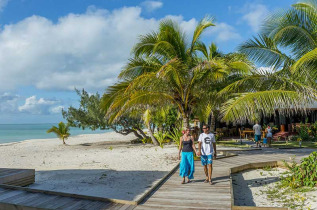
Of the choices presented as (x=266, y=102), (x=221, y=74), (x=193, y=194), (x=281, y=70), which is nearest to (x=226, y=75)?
(x=221, y=74)

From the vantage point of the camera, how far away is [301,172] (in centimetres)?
636

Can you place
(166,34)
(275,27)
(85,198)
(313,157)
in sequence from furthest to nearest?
(166,34) → (275,27) → (313,157) → (85,198)

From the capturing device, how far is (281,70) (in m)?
8.55

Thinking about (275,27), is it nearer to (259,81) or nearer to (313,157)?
(259,81)

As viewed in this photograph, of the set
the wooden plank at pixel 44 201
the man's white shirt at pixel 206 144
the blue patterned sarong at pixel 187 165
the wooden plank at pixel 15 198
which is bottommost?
the wooden plank at pixel 44 201

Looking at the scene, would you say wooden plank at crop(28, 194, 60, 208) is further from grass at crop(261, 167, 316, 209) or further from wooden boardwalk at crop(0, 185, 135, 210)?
grass at crop(261, 167, 316, 209)

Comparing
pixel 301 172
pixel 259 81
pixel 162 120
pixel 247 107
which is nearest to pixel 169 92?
pixel 259 81

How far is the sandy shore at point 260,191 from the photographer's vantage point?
5.37 m

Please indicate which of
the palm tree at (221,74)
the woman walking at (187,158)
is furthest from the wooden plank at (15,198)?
the palm tree at (221,74)

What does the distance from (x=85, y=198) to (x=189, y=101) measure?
20.5ft

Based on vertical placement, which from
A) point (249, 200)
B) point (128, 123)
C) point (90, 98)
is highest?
point (90, 98)

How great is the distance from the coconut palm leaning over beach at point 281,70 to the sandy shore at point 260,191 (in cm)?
171

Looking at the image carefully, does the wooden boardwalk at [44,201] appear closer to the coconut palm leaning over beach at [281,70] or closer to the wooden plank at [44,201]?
the wooden plank at [44,201]

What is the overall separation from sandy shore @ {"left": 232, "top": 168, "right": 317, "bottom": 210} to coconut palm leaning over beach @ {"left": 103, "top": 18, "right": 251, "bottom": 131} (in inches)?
127
